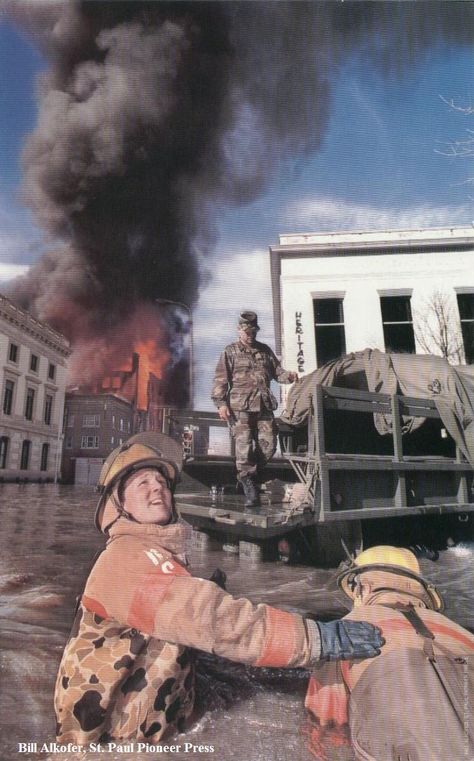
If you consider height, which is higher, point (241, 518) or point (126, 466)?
point (126, 466)

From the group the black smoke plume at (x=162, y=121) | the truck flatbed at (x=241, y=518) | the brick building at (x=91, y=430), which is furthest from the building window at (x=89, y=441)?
the truck flatbed at (x=241, y=518)

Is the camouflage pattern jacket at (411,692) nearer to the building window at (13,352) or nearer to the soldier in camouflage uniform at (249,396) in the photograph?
the soldier in camouflage uniform at (249,396)

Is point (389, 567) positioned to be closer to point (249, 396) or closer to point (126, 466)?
point (126, 466)

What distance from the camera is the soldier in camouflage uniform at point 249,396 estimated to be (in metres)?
1.78

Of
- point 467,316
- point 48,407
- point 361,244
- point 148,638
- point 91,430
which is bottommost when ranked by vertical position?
point 148,638

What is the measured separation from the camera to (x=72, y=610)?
1.50 metres

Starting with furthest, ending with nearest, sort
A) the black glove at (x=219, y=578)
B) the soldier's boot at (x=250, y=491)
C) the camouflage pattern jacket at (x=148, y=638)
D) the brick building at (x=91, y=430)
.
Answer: the soldier's boot at (x=250, y=491), the brick building at (x=91, y=430), the black glove at (x=219, y=578), the camouflage pattern jacket at (x=148, y=638)

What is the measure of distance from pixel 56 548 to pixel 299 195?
1879mm

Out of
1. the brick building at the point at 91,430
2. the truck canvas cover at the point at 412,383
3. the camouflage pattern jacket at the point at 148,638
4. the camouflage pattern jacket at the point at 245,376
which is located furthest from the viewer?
the truck canvas cover at the point at 412,383

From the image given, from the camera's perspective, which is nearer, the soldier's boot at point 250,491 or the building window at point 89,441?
the building window at point 89,441

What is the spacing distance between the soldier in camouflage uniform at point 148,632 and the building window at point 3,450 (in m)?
0.69

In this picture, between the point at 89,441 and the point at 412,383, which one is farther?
the point at 412,383

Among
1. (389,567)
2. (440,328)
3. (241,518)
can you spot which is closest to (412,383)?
(440,328)

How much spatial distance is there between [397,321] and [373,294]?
0.19m
